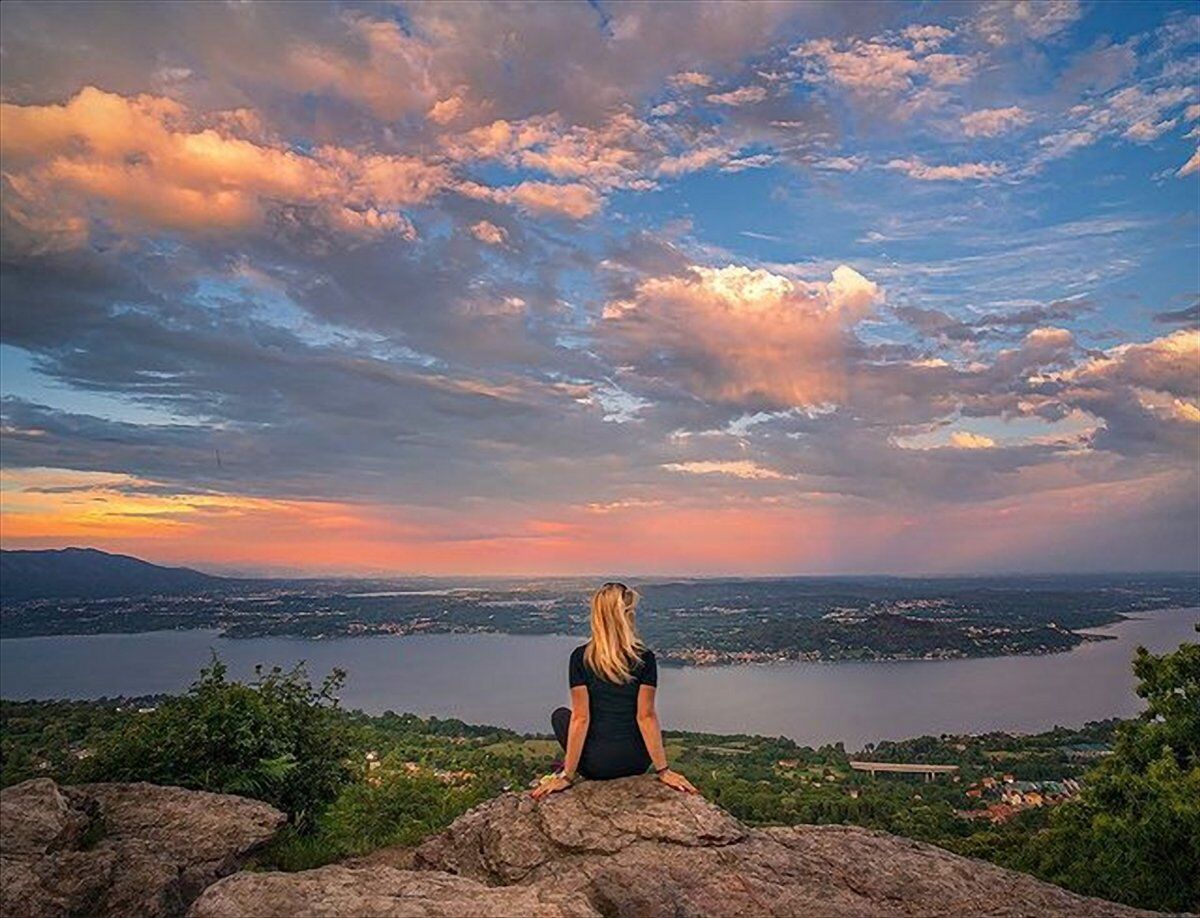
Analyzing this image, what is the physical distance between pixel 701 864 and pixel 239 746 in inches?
230

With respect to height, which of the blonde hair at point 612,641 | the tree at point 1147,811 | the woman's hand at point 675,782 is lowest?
the tree at point 1147,811

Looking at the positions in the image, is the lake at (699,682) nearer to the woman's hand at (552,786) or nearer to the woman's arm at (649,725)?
the woman's hand at (552,786)

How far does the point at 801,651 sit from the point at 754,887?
83052mm

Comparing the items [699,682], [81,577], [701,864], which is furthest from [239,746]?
[81,577]

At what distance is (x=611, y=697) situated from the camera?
6.91 metres

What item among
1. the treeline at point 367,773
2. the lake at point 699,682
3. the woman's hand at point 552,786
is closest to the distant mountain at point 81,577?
the lake at point 699,682

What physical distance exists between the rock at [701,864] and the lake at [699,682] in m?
44.9

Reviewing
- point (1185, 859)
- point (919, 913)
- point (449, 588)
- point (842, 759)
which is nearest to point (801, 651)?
point (842, 759)

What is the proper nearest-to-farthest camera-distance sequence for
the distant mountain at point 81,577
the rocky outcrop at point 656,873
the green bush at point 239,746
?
1. the rocky outcrop at point 656,873
2. the green bush at point 239,746
3. the distant mountain at point 81,577

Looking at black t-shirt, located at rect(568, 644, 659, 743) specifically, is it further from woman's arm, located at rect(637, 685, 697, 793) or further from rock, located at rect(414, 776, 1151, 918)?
rock, located at rect(414, 776, 1151, 918)

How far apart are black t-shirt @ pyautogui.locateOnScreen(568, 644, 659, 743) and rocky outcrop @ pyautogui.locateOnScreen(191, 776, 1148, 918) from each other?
54 cm

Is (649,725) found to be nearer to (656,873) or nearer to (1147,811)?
(656,873)

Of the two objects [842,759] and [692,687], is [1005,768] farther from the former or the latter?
[692,687]

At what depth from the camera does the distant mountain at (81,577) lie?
71062mm
